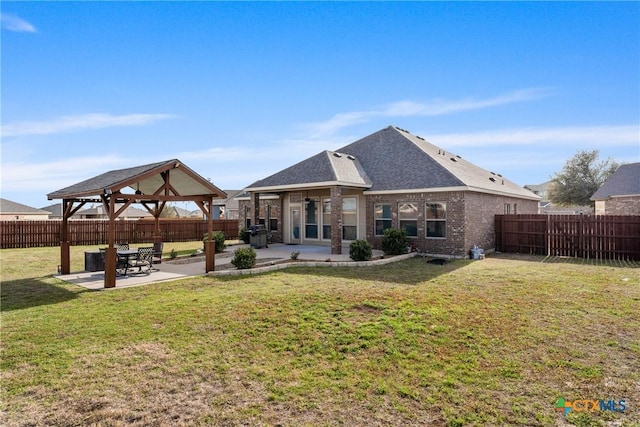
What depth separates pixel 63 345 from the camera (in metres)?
5.34

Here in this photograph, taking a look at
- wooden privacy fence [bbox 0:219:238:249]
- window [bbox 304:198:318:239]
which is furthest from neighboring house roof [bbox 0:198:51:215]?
window [bbox 304:198:318:239]

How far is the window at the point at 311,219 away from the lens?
64.0ft

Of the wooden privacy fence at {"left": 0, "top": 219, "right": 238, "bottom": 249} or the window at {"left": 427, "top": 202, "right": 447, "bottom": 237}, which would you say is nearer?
the window at {"left": 427, "top": 202, "right": 447, "bottom": 237}

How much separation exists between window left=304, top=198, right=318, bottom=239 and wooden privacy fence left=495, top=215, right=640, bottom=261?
9420 mm

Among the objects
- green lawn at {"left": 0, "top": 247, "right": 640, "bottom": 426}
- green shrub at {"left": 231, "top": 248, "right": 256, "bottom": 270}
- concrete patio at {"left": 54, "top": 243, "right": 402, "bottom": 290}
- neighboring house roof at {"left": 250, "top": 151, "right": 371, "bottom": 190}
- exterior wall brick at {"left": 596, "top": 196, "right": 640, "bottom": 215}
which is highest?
neighboring house roof at {"left": 250, "top": 151, "right": 371, "bottom": 190}

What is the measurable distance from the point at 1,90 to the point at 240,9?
7.27 m

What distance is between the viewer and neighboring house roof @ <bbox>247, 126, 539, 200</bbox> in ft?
51.3

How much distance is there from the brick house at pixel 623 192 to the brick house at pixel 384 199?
1469cm

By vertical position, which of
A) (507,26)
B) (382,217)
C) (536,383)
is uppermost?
(507,26)

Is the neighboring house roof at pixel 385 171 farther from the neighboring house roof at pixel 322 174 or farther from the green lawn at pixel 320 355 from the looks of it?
the green lawn at pixel 320 355

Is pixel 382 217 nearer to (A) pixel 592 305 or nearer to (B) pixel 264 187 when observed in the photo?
(B) pixel 264 187

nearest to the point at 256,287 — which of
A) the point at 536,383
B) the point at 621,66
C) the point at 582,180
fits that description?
the point at 536,383

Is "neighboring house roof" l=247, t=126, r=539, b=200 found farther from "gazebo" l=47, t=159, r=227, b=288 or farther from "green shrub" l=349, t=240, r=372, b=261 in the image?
"gazebo" l=47, t=159, r=227, b=288

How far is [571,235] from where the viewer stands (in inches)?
626
